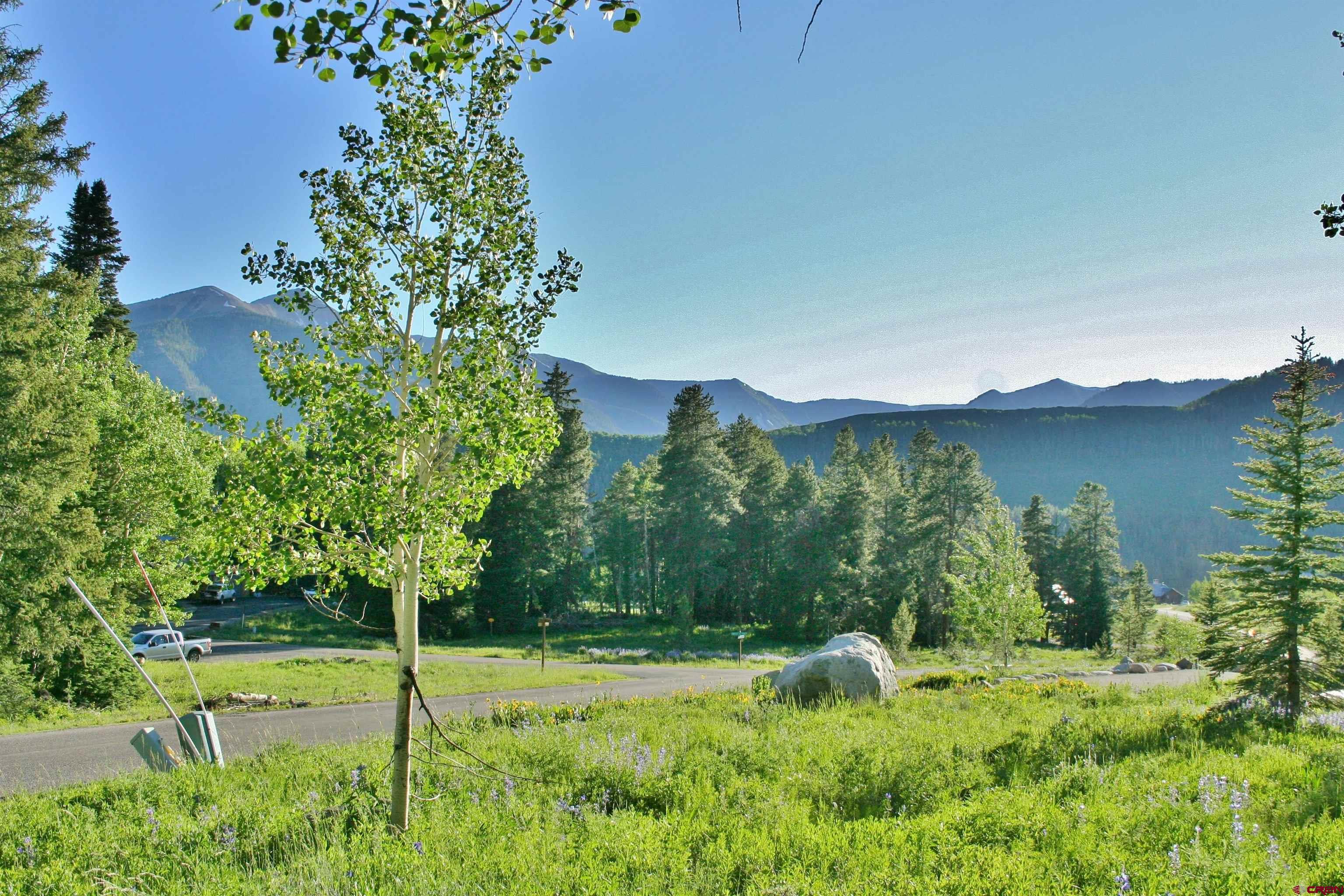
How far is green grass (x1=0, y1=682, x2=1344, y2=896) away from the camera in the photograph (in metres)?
4.76

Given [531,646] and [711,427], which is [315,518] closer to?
[531,646]

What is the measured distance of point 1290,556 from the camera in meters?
12.5

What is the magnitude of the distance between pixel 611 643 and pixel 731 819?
3949 centimetres

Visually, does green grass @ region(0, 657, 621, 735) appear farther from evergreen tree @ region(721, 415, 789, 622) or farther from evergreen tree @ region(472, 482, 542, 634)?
evergreen tree @ region(721, 415, 789, 622)

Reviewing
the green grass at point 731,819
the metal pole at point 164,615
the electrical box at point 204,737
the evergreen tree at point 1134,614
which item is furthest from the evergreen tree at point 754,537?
the electrical box at point 204,737

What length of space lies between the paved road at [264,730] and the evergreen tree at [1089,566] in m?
37.1

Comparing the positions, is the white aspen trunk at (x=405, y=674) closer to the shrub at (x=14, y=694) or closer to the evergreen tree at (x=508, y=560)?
the shrub at (x=14, y=694)

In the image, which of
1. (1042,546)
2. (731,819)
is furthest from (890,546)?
(731,819)

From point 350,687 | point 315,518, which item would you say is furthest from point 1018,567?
point 315,518

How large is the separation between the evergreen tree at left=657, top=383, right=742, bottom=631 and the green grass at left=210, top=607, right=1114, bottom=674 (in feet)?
13.0

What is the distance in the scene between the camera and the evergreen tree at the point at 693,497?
1957 inches

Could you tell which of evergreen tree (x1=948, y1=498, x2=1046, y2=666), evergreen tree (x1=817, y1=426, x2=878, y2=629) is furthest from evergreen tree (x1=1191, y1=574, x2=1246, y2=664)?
evergreen tree (x1=817, y1=426, x2=878, y2=629)

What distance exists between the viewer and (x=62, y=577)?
15672 millimetres

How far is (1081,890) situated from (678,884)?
2553 mm
